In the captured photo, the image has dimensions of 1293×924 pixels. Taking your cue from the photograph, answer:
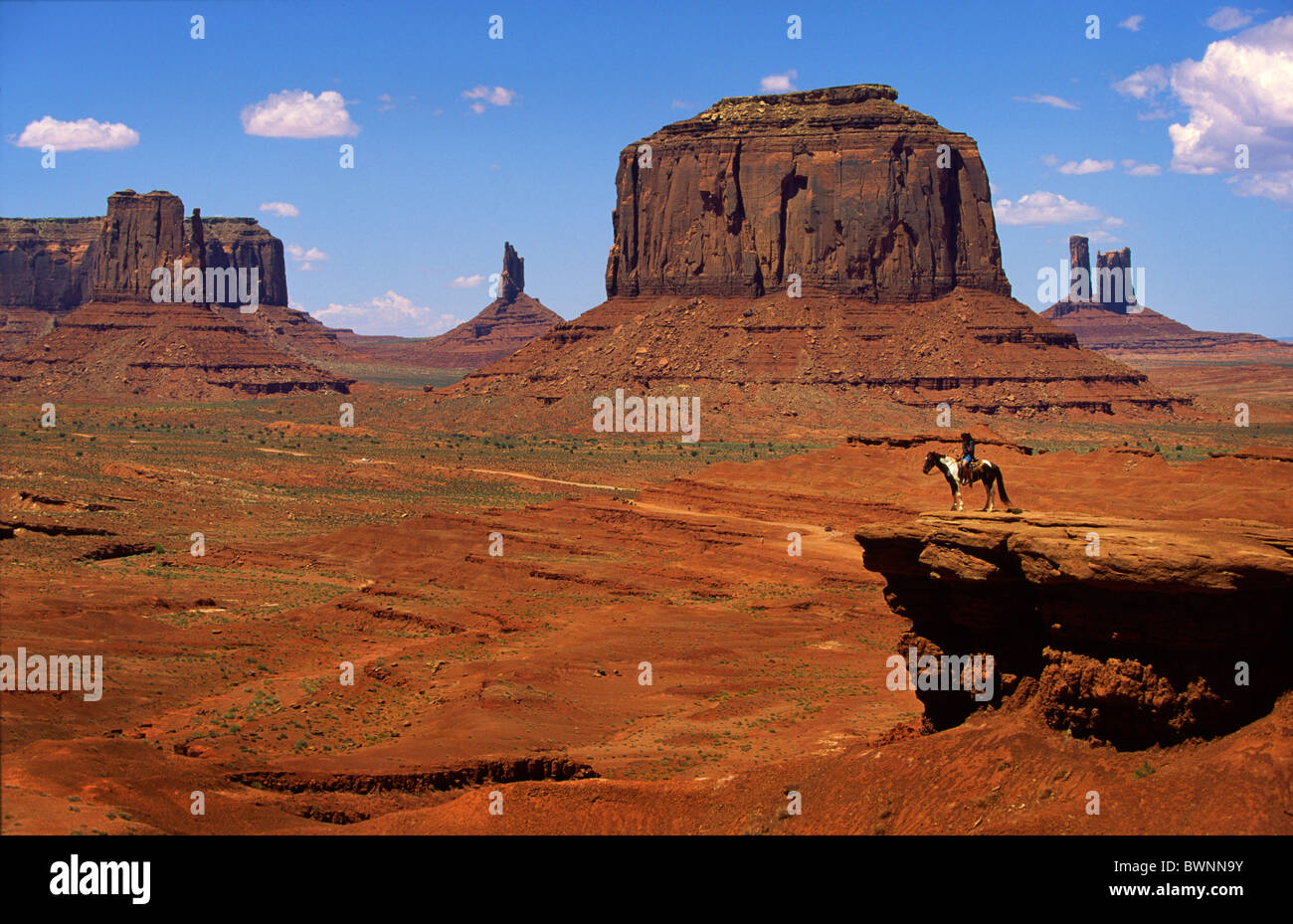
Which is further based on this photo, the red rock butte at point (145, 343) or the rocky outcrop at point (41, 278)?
the rocky outcrop at point (41, 278)

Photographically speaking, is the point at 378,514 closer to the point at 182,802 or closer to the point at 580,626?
the point at 580,626

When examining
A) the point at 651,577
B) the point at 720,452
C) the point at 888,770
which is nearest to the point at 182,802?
the point at 888,770

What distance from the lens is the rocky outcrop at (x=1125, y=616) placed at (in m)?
13.8

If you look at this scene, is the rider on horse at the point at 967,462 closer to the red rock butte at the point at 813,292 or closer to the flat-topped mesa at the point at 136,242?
the red rock butte at the point at 813,292

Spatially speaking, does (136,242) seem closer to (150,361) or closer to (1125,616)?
(150,361)

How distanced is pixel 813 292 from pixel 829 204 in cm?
836

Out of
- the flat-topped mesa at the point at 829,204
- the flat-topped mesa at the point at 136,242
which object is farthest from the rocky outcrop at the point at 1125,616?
the flat-topped mesa at the point at 136,242

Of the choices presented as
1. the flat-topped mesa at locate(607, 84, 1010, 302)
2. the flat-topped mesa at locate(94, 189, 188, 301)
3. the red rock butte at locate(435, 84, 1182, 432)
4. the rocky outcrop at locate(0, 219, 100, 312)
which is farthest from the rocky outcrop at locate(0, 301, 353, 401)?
the rocky outcrop at locate(0, 219, 100, 312)

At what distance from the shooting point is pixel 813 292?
384ft

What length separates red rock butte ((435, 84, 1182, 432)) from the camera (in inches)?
4225

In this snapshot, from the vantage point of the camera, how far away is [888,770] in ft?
51.9

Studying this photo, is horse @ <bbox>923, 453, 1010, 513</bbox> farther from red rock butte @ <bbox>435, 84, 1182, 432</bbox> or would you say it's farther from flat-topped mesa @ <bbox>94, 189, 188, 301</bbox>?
flat-topped mesa @ <bbox>94, 189, 188, 301</bbox>

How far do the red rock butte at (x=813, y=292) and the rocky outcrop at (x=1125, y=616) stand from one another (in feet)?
284

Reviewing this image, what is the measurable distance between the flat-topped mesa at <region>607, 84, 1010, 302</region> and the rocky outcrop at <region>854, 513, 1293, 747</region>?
335ft
